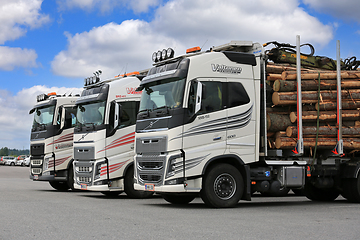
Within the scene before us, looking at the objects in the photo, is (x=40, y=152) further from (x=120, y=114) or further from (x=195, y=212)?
(x=195, y=212)

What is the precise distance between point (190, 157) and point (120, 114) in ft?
13.8

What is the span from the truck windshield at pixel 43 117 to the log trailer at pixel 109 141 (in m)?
3.58

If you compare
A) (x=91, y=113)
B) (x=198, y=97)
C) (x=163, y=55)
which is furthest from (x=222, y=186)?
(x=91, y=113)

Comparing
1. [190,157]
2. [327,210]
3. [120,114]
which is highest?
[120,114]

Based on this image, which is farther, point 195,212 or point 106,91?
point 106,91

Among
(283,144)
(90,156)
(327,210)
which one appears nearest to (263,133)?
(283,144)

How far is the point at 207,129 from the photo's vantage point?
10953mm

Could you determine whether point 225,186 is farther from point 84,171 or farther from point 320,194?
point 84,171

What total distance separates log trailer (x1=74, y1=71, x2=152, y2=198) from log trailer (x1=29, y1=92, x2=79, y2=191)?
269cm

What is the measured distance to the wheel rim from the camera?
1105 centimetres

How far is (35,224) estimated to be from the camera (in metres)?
8.14

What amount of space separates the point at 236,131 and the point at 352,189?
13.1 ft

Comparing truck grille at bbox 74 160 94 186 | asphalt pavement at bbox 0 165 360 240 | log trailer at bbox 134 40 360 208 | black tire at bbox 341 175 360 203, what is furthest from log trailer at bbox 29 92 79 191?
black tire at bbox 341 175 360 203

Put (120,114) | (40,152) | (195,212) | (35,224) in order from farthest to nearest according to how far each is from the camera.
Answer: (40,152) → (120,114) → (195,212) → (35,224)
